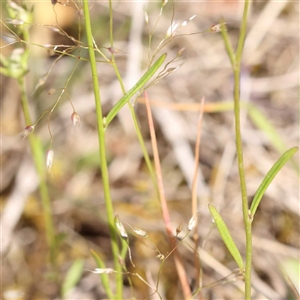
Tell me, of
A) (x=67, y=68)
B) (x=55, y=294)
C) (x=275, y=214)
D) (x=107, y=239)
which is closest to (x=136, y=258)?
(x=107, y=239)

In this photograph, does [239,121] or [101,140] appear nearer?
[239,121]

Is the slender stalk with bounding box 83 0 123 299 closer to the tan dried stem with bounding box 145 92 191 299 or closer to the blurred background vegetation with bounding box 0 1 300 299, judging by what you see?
the tan dried stem with bounding box 145 92 191 299

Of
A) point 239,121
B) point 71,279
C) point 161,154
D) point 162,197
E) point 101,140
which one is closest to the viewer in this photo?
point 239,121

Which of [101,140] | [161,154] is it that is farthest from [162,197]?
[161,154]

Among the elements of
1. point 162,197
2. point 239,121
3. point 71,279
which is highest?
point 239,121

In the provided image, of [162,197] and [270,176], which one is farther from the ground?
[270,176]

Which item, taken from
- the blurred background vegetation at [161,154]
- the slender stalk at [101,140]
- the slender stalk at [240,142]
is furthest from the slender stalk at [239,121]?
the blurred background vegetation at [161,154]

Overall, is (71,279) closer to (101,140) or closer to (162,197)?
(162,197)

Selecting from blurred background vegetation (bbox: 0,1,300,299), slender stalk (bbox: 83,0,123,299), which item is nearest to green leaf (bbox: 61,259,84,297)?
blurred background vegetation (bbox: 0,1,300,299)
